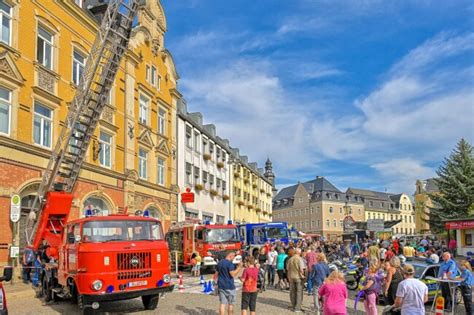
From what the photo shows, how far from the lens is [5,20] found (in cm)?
1862

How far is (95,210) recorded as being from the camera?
24.4 metres

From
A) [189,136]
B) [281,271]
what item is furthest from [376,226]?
[189,136]

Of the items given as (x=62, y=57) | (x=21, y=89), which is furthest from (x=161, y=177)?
(x=21, y=89)

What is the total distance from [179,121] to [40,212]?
19.5m

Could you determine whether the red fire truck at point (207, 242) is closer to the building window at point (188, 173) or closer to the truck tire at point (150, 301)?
the truck tire at point (150, 301)

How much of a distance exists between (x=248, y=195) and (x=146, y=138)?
28.2m

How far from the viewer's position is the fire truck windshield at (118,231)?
11570 millimetres

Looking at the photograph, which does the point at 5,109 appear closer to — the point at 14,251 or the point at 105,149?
the point at 14,251

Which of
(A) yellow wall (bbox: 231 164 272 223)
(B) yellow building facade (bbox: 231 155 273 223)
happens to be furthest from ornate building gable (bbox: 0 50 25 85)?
(A) yellow wall (bbox: 231 164 272 223)

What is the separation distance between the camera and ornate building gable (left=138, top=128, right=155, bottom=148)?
29256 mm

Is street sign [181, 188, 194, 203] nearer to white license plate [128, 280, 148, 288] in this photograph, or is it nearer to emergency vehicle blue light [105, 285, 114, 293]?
white license plate [128, 280, 148, 288]

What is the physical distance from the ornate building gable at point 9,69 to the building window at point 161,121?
1403cm

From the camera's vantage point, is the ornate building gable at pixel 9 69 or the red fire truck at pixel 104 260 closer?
the red fire truck at pixel 104 260

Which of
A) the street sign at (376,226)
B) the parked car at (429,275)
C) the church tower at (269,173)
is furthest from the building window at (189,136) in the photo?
the church tower at (269,173)
